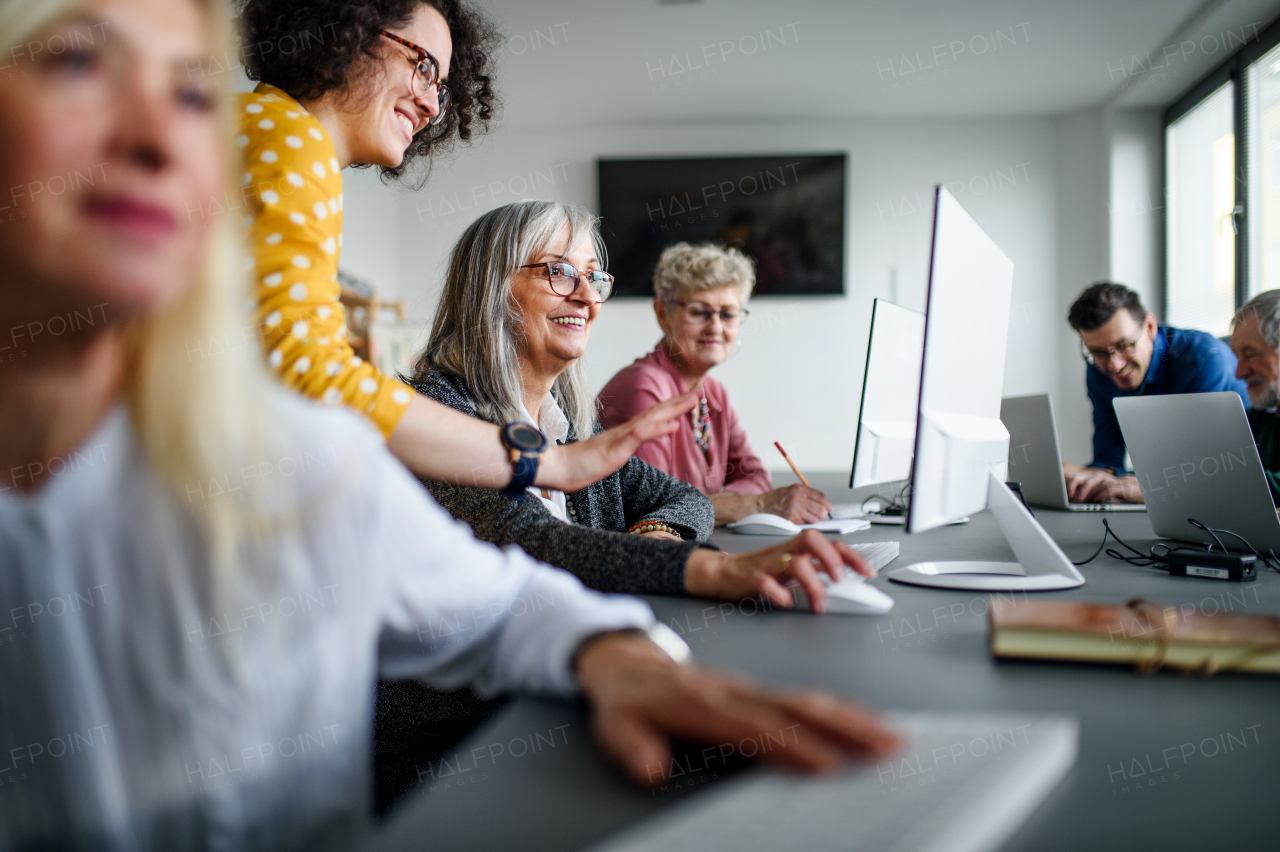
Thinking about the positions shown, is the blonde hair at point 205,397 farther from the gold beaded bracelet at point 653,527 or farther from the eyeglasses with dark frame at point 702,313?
the eyeglasses with dark frame at point 702,313

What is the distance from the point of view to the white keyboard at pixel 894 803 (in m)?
0.39

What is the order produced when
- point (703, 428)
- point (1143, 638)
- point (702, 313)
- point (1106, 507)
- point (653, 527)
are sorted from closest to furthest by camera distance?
point (1143, 638) < point (653, 527) < point (1106, 507) < point (703, 428) < point (702, 313)

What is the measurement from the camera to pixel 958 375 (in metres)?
0.97

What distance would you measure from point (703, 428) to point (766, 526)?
96 cm

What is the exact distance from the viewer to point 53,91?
1.29 ft

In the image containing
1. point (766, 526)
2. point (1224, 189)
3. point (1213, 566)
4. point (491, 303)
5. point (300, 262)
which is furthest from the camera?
point (1224, 189)

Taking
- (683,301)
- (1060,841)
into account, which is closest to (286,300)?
(1060,841)

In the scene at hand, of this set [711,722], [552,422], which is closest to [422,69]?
[552,422]

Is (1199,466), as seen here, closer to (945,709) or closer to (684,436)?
(945,709)

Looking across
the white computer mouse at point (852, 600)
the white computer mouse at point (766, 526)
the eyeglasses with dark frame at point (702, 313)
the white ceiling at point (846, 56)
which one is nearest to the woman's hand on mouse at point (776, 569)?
the white computer mouse at point (852, 600)

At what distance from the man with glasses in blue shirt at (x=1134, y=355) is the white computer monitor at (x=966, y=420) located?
1.87m

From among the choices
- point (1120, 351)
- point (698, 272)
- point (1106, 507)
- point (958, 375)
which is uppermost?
point (698, 272)

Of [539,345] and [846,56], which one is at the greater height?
[846,56]

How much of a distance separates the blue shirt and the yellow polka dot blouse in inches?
101
